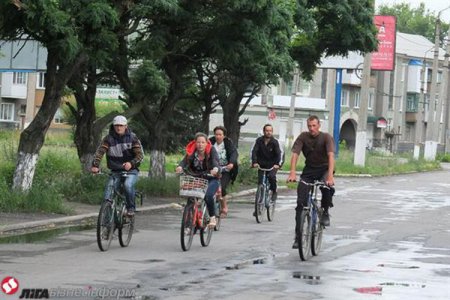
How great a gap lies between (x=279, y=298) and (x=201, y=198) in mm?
4433

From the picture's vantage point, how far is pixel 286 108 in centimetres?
8069

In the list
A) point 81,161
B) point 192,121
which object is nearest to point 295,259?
point 81,161

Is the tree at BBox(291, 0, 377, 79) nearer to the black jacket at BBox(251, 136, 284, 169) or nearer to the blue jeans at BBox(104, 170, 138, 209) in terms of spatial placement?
the black jacket at BBox(251, 136, 284, 169)

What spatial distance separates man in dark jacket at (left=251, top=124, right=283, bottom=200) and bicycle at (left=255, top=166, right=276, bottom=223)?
83 mm

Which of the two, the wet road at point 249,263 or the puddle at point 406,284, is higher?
the puddle at point 406,284

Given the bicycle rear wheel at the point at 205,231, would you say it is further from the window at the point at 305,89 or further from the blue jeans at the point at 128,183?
the window at the point at 305,89

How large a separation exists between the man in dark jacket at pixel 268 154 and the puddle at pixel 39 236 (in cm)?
405

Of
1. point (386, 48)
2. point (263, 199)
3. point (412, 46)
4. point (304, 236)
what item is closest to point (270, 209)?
point (263, 199)

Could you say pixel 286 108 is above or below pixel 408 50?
below

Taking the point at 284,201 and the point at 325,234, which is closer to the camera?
the point at 325,234

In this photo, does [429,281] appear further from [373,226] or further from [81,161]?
[81,161]

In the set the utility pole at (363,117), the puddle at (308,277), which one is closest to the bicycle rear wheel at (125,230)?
the puddle at (308,277)

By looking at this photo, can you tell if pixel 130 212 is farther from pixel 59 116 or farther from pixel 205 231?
pixel 59 116

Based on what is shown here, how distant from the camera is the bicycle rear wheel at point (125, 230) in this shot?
14.2m
